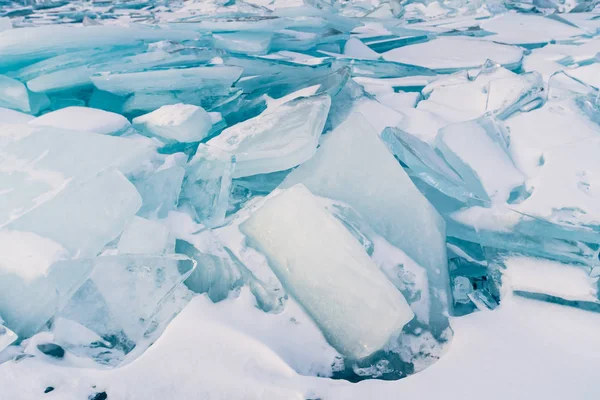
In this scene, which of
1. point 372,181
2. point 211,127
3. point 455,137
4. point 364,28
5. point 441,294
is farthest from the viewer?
point 364,28

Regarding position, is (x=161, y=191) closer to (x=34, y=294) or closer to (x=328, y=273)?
(x=34, y=294)

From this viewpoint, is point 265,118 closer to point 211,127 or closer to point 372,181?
point 211,127

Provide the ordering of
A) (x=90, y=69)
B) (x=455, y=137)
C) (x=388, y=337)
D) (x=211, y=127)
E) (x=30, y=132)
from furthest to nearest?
1. (x=90, y=69)
2. (x=211, y=127)
3. (x=455, y=137)
4. (x=30, y=132)
5. (x=388, y=337)

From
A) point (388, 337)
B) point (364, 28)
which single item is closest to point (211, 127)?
point (388, 337)

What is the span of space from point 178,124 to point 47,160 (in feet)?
1.32

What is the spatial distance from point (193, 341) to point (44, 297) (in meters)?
0.30

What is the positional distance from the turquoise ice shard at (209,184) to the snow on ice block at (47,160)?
0.52 feet

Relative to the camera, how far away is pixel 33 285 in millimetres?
881

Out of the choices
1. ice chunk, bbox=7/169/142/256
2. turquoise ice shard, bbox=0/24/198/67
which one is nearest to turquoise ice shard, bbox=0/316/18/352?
ice chunk, bbox=7/169/142/256

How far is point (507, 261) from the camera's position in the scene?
101 cm

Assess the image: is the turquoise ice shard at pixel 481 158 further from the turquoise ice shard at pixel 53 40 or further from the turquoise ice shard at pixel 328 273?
the turquoise ice shard at pixel 53 40

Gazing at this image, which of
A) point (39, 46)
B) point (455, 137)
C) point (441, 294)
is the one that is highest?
point (39, 46)

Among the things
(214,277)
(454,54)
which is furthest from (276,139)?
(454,54)

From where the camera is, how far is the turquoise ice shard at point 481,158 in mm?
1220
